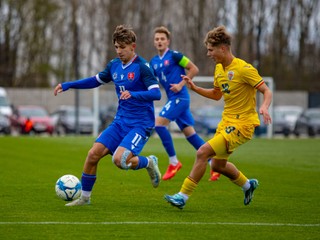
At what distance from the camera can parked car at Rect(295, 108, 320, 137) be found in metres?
36.9

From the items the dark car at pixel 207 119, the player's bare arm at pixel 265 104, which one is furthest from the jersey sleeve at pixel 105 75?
the dark car at pixel 207 119

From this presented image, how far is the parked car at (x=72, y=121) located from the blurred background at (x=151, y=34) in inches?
394

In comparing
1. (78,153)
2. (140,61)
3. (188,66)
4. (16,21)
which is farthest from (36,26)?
(140,61)

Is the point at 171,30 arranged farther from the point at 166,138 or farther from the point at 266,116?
the point at 266,116

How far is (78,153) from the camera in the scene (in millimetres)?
19641

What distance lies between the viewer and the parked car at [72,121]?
116 feet

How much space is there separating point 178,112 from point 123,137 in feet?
12.7

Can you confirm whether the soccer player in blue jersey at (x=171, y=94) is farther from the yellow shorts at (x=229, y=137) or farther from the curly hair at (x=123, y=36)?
the yellow shorts at (x=229, y=137)

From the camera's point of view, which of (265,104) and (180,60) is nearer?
(265,104)

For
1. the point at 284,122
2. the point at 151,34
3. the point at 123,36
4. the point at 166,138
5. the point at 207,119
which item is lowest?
the point at 284,122

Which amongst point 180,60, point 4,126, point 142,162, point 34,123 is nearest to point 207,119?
point 34,123

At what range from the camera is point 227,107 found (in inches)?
362

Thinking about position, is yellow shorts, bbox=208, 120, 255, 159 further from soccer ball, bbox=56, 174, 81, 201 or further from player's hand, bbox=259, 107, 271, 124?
soccer ball, bbox=56, 174, 81, 201

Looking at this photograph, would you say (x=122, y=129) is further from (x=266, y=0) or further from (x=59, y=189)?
(x=266, y=0)
